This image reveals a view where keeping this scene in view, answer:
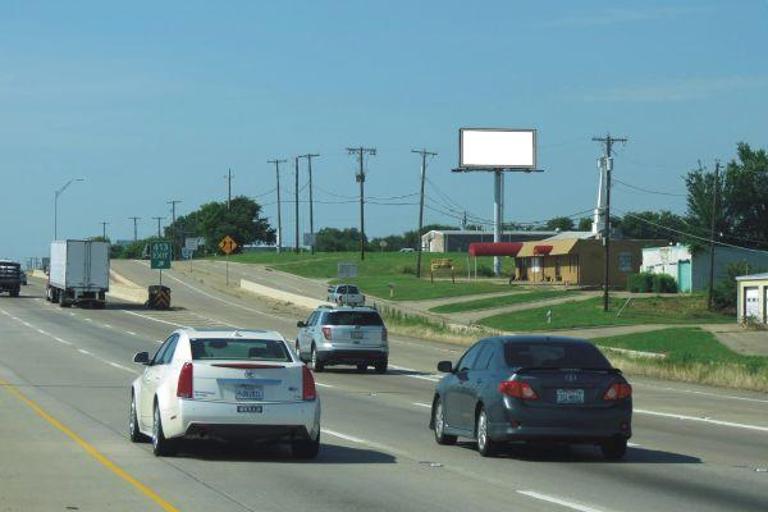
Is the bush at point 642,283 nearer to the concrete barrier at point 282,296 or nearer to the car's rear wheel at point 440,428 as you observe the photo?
the concrete barrier at point 282,296

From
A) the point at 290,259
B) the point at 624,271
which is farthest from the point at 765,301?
the point at 290,259

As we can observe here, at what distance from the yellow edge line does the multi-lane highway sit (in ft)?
0.07

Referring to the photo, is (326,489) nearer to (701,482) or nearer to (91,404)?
(701,482)

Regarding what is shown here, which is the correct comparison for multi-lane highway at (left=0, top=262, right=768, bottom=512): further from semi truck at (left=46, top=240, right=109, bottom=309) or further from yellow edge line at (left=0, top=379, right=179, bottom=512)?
semi truck at (left=46, top=240, right=109, bottom=309)

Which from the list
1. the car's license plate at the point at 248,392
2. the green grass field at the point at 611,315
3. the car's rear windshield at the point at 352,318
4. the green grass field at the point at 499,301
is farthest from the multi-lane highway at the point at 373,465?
the green grass field at the point at 499,301

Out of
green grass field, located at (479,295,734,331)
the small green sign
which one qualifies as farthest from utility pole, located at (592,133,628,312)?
the small green sign

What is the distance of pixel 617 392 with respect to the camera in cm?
1627

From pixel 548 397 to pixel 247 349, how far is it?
3.64 metres

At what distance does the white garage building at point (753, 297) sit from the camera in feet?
259

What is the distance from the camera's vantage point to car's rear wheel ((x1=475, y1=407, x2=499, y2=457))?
16516mm

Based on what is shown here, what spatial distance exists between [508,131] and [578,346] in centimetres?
11263

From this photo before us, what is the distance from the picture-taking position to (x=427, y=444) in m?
18.5

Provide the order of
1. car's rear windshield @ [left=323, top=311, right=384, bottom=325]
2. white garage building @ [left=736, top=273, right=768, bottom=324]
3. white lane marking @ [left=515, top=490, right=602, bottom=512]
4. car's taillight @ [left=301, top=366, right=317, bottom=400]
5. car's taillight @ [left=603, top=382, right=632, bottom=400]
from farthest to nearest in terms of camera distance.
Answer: white garage building @ [left=736, top=273, right=768, bottom=324]
car's rear windshield @ [left=323, top=311, right=384, bottom=325]
car's taillight @ [left=603, top=382, right=632, bottom=400]
car's taillight @ [left=301, top=366, right=317, bottom=400]
white lane marking @ [left=515, top=490, right=602, bottom=512]

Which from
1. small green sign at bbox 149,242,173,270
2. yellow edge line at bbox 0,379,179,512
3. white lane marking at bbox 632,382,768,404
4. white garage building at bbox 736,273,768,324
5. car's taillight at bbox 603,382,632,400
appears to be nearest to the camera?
yellow edge line at bbox 0,379,179,512
